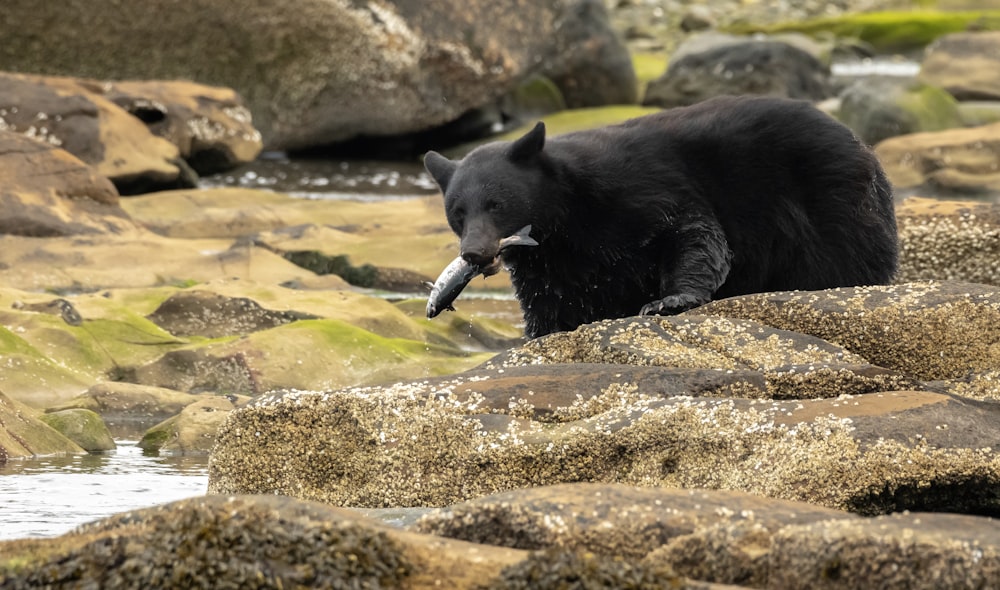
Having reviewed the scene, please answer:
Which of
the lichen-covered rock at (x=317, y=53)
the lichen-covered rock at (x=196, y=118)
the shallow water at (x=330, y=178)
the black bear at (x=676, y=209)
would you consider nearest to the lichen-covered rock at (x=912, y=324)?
the black bear at (x=676, y=209)

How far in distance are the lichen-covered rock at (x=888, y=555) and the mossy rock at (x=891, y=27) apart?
121 ft

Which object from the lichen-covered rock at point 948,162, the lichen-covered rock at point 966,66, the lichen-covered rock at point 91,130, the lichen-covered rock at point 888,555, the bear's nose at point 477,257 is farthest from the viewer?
the lichen-covered rock at point 966,66

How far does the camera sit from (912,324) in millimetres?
6344

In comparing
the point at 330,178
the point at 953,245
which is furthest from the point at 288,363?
the point at 330,178

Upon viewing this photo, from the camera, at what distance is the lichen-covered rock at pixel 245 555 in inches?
156

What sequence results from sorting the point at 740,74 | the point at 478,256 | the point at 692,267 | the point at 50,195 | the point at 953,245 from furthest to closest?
the point at 740,74
the point at 50,195
the point at 953,245
the point at 692,267
the point at 478,256

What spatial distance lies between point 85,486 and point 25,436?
794 mm

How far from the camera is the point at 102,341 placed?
950 cm

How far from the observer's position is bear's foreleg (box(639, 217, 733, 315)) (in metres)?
7.14

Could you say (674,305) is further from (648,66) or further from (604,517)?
(648,66)

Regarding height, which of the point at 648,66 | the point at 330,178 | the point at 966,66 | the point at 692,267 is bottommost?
the point at 648,66

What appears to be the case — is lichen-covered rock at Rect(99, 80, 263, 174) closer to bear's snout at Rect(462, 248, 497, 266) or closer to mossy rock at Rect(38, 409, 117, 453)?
mossy rock at Rect(38, 409, 117, 453)

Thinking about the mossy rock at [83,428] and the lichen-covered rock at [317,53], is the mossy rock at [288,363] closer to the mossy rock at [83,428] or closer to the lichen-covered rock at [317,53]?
the mossy rock at [83,428]

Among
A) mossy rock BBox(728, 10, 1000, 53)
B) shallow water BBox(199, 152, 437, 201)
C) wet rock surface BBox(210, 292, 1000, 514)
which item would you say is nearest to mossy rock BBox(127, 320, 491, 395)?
wet rock surface BBox(210, 292, 1000, 514)
